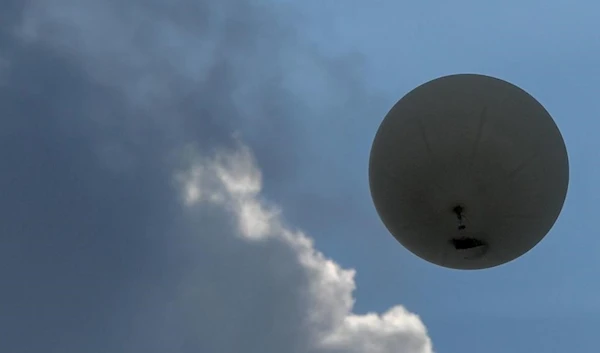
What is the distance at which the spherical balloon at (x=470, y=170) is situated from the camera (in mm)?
13539

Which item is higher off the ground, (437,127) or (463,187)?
(437,127)

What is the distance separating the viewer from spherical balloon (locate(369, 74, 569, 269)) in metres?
13.5

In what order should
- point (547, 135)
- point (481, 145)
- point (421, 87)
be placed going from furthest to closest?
point (421, 87) < point (547, 135) < point (481, 145)

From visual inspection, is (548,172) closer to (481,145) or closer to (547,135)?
(547,135)

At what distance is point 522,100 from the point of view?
48.0 feet

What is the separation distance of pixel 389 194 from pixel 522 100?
3.44m

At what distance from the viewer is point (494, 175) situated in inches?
531

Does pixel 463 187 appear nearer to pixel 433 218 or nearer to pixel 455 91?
pixel 433 218

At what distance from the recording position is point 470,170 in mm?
13461

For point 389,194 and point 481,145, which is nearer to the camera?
point 481,145

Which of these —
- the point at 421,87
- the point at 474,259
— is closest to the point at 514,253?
the point at 474,259

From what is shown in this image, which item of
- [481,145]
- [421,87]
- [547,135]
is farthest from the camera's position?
[421,87]

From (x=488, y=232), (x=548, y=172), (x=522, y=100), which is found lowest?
(x=488, y=232)

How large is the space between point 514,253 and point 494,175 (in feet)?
8.67
